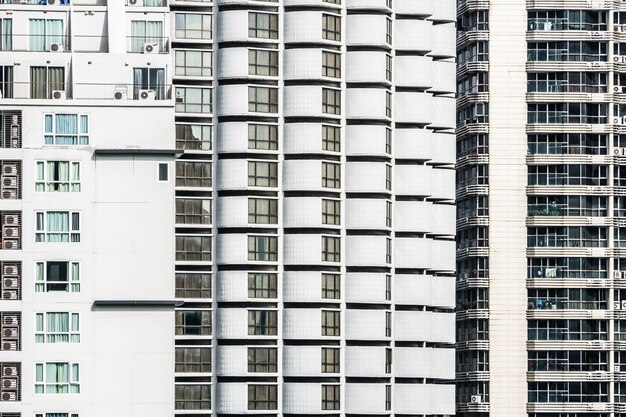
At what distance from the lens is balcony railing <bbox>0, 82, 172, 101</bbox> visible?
165 m

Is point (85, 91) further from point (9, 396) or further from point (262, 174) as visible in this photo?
point (262, 174)

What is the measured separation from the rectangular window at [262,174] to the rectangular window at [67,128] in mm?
24753

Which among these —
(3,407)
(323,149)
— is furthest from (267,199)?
(3,407)

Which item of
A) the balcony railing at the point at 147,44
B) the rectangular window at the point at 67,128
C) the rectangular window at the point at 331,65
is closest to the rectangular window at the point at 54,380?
the rectangular window at the point at 67,128

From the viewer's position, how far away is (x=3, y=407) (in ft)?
525

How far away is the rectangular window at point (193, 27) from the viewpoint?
188m

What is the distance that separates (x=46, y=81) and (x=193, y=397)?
29344 mm

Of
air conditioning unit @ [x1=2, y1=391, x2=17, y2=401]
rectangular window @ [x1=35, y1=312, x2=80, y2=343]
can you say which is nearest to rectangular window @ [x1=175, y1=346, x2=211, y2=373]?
rectangular window @ [x1=35, y1=312, x2=80, y2=343]

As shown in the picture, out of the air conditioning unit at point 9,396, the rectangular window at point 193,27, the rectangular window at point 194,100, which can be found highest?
the rectangular window at point 193,27

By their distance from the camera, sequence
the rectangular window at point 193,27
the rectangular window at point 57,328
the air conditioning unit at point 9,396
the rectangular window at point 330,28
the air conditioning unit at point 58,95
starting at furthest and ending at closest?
the rectangular window at point 330,28
the rectangular window at point 193,27
the air conditioning unit at point 58,95
the rectangular window at point 57,328
the air conditioning unit at point 9,396

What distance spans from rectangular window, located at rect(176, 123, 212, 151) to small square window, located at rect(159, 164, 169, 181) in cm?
2234

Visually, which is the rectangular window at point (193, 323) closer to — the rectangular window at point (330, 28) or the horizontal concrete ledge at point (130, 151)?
the rectangular window at point (330, 28)

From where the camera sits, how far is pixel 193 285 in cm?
18550

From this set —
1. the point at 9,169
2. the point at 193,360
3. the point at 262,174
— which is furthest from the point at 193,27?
the point at 9,169
